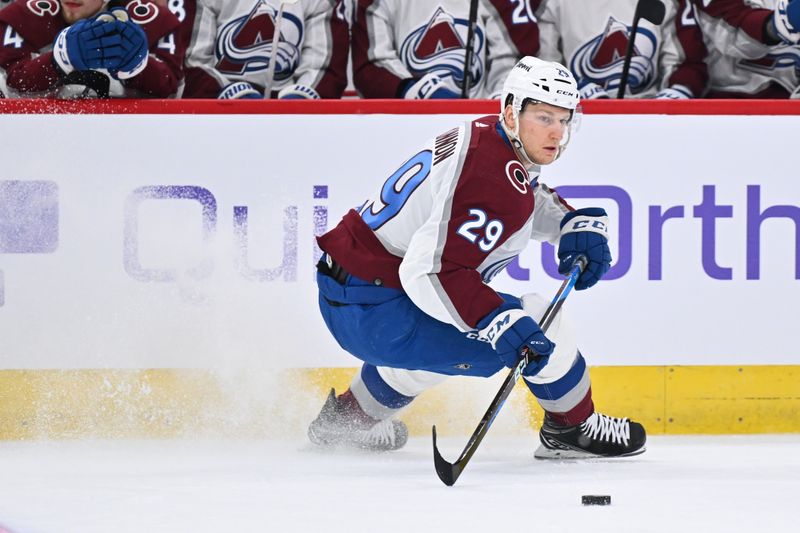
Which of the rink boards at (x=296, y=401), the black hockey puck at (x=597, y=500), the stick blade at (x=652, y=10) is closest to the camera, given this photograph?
the black hockey puck at (x=597, y=500)

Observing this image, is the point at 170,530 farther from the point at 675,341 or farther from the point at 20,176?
the point at 675,341

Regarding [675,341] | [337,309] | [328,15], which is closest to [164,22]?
[328,15]

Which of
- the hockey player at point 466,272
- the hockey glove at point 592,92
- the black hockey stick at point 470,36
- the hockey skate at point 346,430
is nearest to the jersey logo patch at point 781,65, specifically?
the hockey glove at point 592,92

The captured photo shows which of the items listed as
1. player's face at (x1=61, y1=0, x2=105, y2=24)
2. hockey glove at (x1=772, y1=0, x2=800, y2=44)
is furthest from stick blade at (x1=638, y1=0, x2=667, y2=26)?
player's face at (x1=61, y1=0, x2=105, y2=24)

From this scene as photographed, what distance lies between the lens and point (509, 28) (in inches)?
154

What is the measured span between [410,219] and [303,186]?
742 millimetres

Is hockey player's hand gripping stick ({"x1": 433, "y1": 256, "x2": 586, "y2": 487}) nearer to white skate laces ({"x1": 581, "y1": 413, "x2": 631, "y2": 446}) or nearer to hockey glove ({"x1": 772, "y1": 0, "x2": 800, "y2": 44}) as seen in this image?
white skate laces ({"x1": 581, "y1": 413, "x2": 631, "y2": 446})

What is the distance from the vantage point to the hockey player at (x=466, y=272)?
2605 millimetres

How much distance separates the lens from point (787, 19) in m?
3.72

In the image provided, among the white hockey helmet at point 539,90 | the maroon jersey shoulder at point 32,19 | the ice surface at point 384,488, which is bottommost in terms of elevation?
the ice surface at point 384,488

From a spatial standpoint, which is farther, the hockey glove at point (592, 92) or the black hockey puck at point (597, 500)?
the hockey glove at point (592, 92)

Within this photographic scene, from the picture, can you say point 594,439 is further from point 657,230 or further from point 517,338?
point 657,230

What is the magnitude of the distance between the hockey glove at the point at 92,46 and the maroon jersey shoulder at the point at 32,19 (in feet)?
0.91

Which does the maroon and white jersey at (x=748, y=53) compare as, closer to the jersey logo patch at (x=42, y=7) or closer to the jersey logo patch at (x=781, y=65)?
the jersey logo patch at (x=781, y=65)
